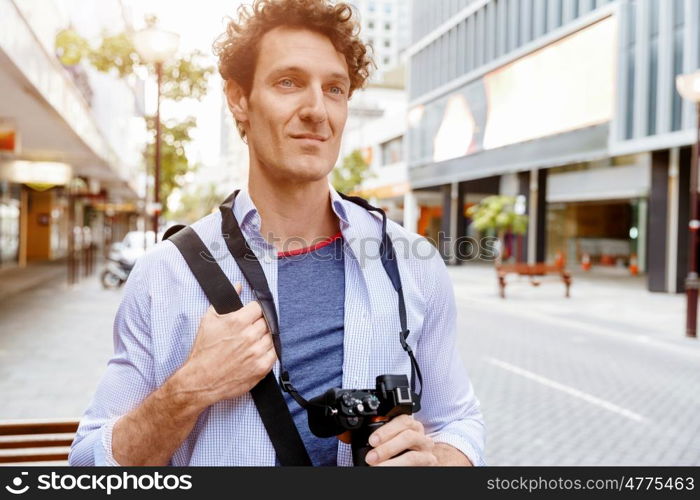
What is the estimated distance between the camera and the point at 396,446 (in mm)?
1262

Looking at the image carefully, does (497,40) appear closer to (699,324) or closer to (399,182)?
(399,182)

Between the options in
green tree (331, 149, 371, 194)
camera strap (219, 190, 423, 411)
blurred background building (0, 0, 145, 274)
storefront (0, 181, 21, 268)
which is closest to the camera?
camera strap (219, 190, 423, 411)

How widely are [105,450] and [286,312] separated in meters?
0.46

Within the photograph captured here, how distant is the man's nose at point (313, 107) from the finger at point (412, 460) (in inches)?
29.5

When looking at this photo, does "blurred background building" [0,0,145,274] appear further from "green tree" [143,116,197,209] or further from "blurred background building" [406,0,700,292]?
"blurred background building" [406,0,700,292]

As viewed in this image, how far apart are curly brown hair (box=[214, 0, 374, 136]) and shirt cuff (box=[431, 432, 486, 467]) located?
94cm

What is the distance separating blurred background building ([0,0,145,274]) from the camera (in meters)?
9.18

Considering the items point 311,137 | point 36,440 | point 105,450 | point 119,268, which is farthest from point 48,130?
point 105,450

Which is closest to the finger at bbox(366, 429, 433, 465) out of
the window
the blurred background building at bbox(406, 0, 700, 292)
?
the blurred background building at bbox(406, 0, 700, 292)

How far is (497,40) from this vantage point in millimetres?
28734

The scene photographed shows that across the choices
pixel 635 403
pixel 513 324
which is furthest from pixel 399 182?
pixel 635 403

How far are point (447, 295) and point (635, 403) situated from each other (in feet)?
19.3

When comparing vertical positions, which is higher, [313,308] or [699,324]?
[313,308]

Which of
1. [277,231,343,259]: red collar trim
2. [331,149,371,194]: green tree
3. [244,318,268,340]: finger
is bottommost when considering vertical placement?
[244,318,268,340]: finger
